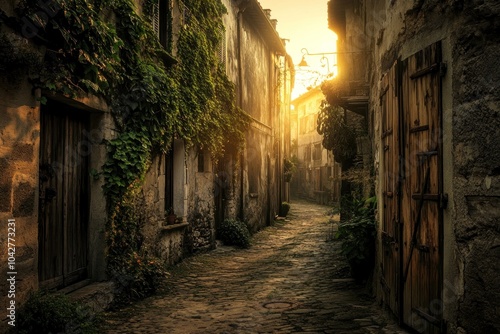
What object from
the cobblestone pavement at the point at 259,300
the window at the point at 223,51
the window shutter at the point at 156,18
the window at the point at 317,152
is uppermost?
the window at the point at 223,51

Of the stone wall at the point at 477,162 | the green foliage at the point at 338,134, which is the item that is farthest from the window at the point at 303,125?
the stone wall at the point at 477,162

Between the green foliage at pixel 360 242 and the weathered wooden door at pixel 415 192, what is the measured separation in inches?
54.5

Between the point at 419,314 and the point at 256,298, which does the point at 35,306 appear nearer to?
the point at 256,298

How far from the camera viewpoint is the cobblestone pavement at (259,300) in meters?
4.79

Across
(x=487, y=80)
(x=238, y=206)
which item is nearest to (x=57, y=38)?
(x=487, y=80)

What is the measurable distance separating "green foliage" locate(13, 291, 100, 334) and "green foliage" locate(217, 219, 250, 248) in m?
6.74

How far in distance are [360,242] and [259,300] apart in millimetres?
1751

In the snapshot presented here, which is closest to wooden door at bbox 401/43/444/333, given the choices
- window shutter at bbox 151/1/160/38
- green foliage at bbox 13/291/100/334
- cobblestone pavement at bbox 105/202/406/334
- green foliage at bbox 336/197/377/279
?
cobblestone pavement at bbox 105/202/406/334

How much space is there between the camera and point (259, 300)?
19.7ft

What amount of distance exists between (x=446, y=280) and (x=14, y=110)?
4.06 m

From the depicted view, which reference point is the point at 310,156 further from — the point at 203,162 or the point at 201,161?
the point at 201,161

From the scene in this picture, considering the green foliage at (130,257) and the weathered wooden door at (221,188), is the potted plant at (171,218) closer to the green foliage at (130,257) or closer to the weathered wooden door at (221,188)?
the green foliage at (130,257)

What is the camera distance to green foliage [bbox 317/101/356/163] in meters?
13.0

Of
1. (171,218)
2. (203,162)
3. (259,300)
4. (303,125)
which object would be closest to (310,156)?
(303,125)
